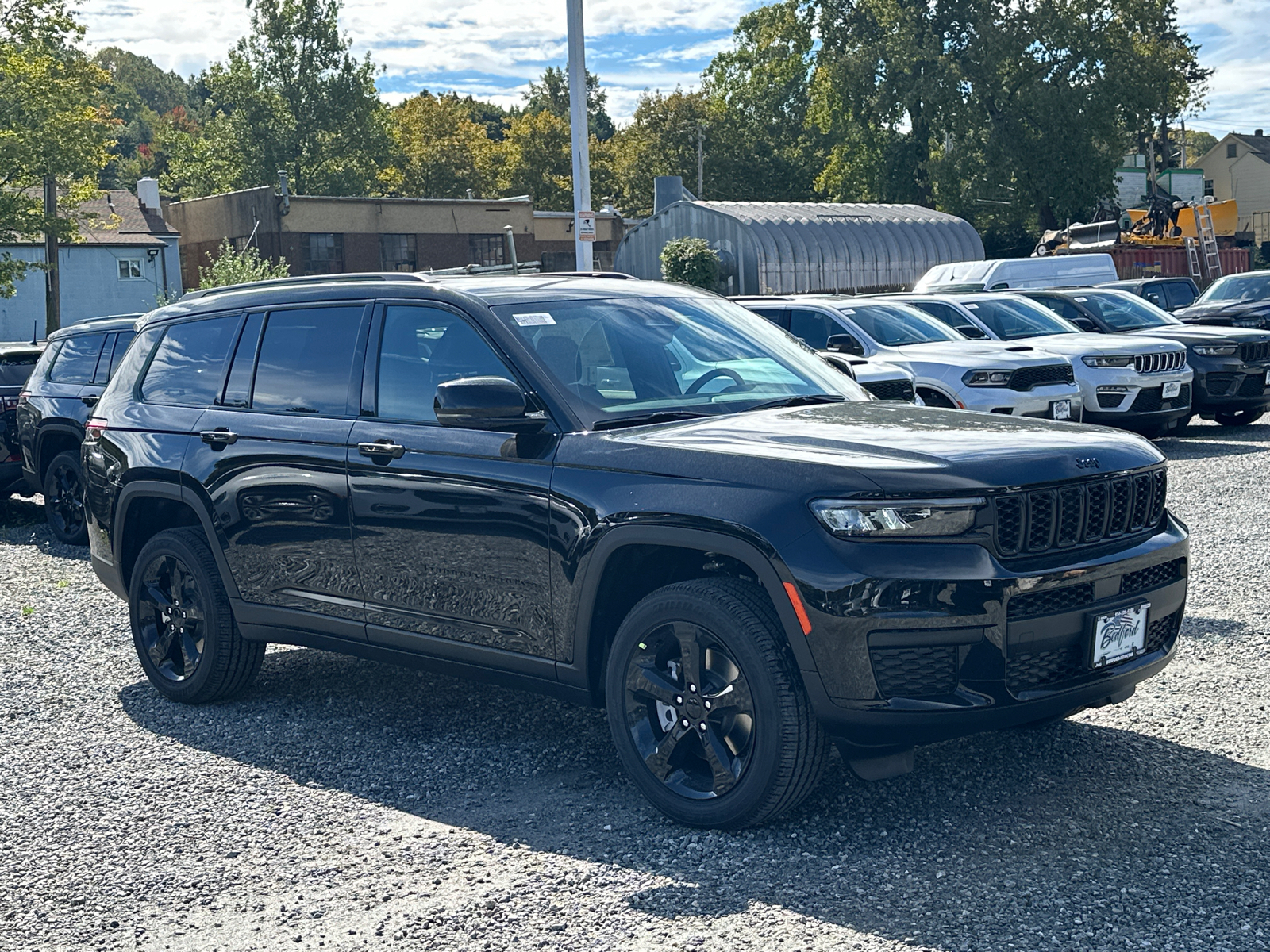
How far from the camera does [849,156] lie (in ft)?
245

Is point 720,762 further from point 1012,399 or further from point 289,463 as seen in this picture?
point 1012,399

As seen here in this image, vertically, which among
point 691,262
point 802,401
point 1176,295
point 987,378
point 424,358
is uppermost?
point 691,262

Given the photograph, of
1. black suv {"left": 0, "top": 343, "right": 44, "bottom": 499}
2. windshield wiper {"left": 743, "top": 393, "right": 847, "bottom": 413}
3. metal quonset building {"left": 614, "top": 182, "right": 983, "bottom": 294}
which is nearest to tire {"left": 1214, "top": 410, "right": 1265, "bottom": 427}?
windshield wiper {"left": 743, "top": 393, "right": 847, "bottom": 413}

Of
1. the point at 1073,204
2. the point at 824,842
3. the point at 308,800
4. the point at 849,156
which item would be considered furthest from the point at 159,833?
the point at 849,156

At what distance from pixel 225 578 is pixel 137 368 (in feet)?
4.53

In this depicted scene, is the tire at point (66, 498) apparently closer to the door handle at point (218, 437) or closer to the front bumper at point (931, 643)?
the door handle at point (218, 437)

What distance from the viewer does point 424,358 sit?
17.8ft

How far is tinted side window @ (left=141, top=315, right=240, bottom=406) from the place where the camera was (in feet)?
20.9

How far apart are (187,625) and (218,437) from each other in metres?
0.96

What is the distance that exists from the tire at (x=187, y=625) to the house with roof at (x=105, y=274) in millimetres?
46694

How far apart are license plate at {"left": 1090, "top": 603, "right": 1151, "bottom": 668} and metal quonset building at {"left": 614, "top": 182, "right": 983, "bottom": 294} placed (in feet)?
110

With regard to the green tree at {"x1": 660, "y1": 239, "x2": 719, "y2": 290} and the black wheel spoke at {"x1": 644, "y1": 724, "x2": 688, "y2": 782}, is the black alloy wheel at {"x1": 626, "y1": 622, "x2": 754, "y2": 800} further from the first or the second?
the green tree at {"x1": 660, "y1": 239, "x2": 719, "y2": 290}

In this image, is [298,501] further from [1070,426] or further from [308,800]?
[1070,426]

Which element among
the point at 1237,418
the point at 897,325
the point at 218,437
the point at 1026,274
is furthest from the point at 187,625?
the point at 1026,274
